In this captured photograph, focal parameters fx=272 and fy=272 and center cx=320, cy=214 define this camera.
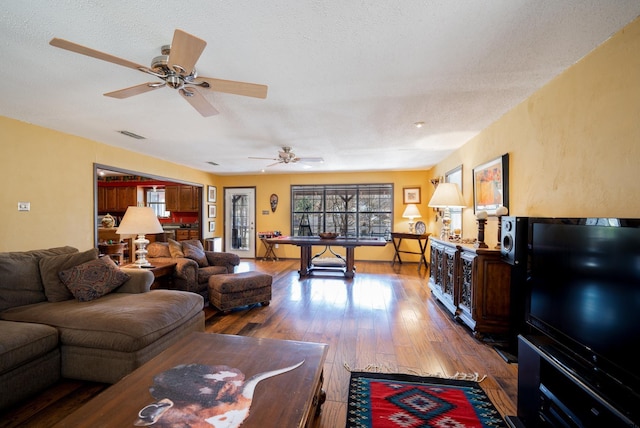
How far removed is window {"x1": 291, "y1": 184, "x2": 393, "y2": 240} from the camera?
7164mm

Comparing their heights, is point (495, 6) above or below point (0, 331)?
above

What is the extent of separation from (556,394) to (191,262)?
12.0 ft

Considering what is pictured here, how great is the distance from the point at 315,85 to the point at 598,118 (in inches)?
80.4

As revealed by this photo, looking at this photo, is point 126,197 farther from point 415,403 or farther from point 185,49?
point 415,403

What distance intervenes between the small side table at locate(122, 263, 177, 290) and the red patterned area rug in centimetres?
254

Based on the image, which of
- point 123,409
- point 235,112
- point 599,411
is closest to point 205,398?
point 123,409

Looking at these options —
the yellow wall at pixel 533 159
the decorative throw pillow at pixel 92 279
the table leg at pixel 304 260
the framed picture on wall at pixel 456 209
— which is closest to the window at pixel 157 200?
the yellow wall at pixel 533 159

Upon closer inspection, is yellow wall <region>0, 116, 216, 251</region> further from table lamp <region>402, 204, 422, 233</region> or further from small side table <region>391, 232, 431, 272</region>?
table lamp <region>402, 204, 422, 233</region>

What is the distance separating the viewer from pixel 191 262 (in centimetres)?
359

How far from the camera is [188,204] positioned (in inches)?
305

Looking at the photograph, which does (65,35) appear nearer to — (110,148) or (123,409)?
(123,409)

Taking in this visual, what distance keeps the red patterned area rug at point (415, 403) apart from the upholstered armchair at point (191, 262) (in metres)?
2.47

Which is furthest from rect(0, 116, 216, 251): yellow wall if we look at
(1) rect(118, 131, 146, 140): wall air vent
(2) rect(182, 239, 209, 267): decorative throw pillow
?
(2) rect(182, 239, 209, 267): decorative throw pillow

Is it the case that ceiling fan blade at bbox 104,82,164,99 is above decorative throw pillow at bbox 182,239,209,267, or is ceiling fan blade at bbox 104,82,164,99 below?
above
